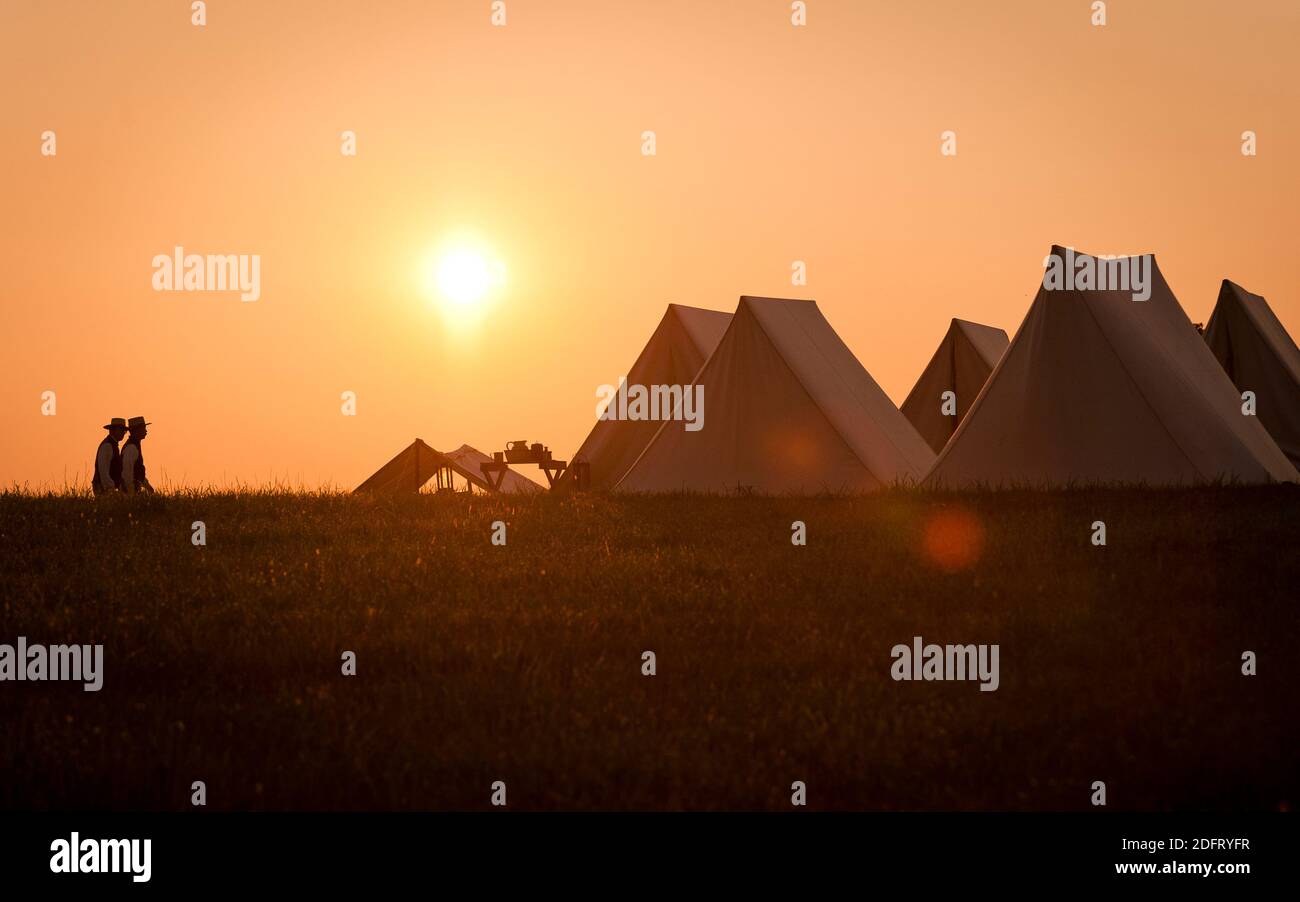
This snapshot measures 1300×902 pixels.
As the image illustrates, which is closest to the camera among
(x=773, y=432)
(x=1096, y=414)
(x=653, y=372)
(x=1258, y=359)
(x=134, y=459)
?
(x=1096, y=414)

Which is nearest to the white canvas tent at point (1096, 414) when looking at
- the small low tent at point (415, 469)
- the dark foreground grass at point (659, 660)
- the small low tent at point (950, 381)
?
the dark foreground grass at point (659, 660)

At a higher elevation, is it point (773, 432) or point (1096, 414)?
point (773, 432)

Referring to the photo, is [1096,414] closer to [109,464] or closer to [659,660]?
[659,660]

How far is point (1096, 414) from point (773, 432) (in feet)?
17.3

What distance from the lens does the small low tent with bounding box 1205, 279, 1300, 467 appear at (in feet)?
77.8

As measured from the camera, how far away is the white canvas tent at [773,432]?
19.3 metres

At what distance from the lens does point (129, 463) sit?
18109 mm

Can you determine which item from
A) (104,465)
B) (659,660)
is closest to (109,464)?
(104,465)

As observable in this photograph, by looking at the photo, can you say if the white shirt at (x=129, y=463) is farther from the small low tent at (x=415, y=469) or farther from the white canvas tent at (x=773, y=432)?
the small low tent at (x=415, y=469)

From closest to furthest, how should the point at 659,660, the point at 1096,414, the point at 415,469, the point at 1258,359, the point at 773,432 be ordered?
1. the point at 659,660
2. the point at 1096,414
3. the point at 773,432
4. the point at 1258,359
5. the point at 415,469

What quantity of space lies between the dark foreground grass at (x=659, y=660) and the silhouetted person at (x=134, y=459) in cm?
518

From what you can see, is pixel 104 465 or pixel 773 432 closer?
pixel 104 465
